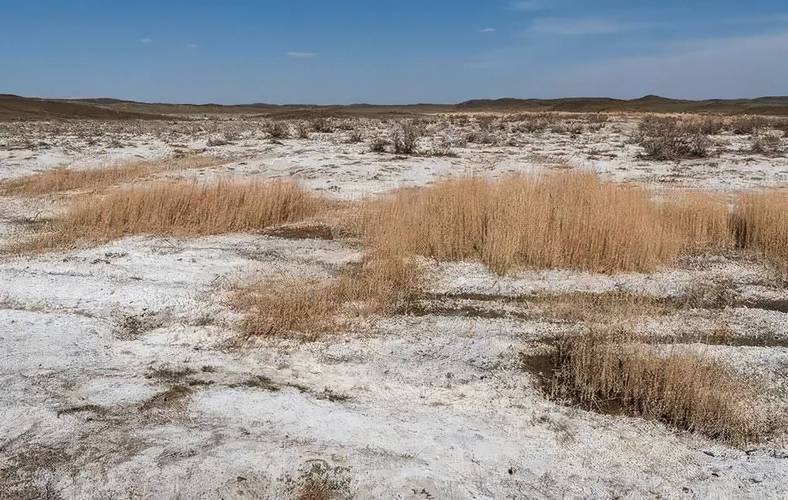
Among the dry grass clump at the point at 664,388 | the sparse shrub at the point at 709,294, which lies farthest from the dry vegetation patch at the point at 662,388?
the sparse shrub at the point at 709,294

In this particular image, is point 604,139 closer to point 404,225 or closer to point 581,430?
point 404,225

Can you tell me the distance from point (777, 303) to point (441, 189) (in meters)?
3.87

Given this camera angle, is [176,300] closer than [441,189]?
Yes

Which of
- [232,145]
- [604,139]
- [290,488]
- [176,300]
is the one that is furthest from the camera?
[604,139]

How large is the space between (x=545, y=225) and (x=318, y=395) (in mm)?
3732

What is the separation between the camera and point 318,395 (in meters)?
3.77

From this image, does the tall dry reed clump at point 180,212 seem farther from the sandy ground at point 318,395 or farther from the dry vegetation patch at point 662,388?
the dry vegetation patch at point 662,388

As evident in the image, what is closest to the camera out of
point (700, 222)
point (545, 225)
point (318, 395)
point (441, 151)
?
point (318, 395)

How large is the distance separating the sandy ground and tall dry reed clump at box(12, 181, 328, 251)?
0.87 meters

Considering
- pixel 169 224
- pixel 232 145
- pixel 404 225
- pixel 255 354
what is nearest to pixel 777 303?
pixel 404 225

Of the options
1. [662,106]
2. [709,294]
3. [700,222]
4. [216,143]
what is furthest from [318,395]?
[662,106]

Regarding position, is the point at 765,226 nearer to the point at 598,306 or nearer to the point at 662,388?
the point at 598,306

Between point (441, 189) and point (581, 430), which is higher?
point (441, 189)

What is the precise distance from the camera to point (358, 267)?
6.51 m
